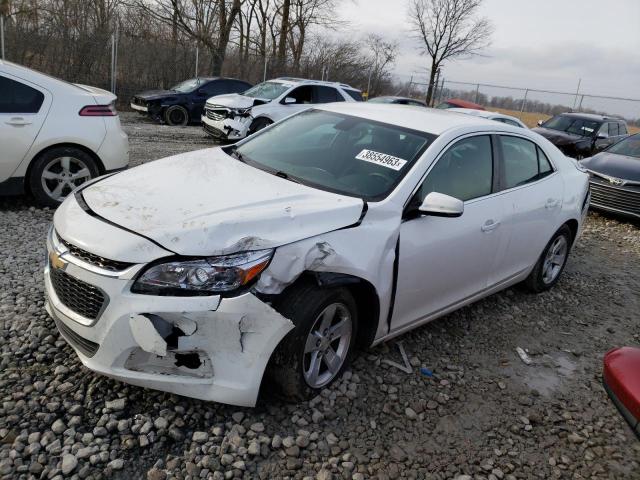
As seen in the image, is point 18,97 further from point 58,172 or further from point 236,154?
point 236,154

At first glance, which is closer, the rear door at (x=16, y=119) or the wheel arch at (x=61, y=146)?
the rear door at (x=16, y=119)

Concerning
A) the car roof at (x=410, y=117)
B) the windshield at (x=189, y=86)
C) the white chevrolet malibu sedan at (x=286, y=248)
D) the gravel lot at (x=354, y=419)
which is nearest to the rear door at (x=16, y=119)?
the gravel lot at (x=354, y=419)

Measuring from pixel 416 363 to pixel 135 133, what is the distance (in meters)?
10.4

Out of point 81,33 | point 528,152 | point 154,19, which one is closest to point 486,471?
point 528,152

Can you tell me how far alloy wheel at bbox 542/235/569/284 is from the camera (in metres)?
5.02

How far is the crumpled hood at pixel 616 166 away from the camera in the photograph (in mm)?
8852

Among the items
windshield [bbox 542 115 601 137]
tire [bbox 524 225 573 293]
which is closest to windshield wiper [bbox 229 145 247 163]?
tire [bbox 524 225 573 293]

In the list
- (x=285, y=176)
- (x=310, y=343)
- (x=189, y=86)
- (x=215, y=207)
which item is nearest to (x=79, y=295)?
(x=215, y=207)

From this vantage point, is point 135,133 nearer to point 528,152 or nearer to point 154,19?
point 528,152

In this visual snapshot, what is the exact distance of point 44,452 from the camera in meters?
2.42

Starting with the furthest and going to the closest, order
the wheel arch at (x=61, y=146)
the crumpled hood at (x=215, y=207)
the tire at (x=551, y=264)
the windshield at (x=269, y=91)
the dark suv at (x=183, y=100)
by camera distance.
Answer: the dark suv at (x=183, y=100), the windshield at (x=269, y=91), the wheel arch at (x=61, y=146), the tire at (x=551, y=264), the crumpled hood at (x=215, y=207)

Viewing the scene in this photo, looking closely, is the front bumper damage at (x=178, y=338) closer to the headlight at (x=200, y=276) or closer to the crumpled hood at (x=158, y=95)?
the headlight at (x=200, y=276)

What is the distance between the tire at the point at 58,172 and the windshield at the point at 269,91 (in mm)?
7189

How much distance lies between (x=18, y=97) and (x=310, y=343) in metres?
4.33
